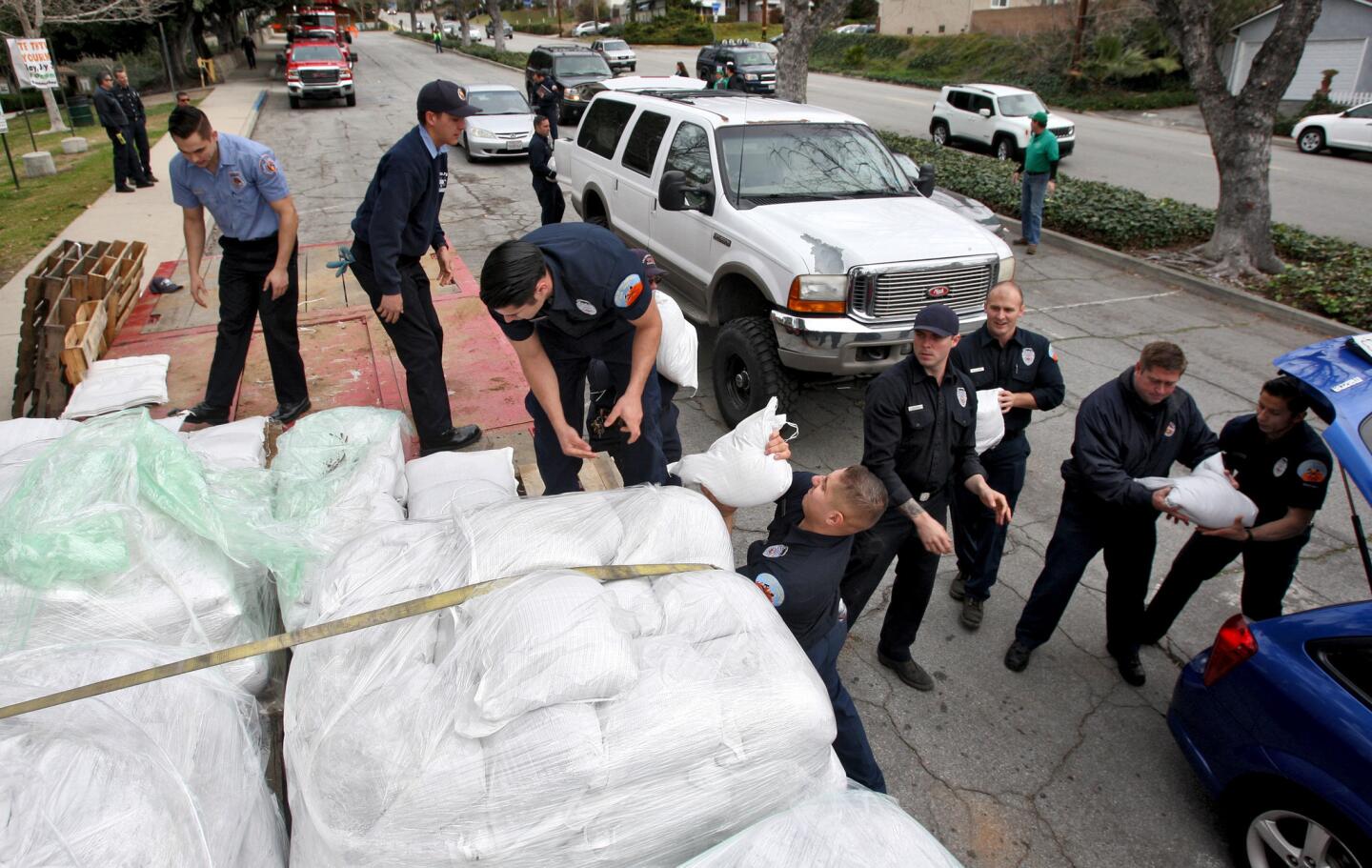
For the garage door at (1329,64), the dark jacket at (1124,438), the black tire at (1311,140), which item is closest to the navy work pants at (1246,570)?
the dark jacket at (1124,438)

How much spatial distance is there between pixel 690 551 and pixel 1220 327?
7660 mm

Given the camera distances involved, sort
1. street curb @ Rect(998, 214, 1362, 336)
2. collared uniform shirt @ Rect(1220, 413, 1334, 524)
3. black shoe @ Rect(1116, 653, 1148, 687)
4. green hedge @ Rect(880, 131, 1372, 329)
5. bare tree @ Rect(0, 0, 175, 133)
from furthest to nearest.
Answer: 1. bare tree @ Rect(0, 0, 175, 133)
2. green hedge @ Rect(880, 131, 1372, 329)
3. street curb @ Rect(998, 214, 1362, 336)
4. black shoe @ Rect(1116, 653, 1148, 687)
5. collared uniform shirt @ Rect(1220, 413, 1334, 524)

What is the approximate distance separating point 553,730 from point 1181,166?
62.1 ft

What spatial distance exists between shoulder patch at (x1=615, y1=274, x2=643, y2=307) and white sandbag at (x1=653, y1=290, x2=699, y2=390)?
0.55 m

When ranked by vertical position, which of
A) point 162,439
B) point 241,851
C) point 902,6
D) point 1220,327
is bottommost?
point 1220,327

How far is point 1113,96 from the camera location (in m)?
26.4

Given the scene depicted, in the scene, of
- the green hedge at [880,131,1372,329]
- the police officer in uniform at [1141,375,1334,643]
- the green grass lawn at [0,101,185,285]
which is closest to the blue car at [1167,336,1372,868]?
the police officer in uniform at [1141,375,1334,643]

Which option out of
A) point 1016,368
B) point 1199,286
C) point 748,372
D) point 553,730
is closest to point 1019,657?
point 1016,368

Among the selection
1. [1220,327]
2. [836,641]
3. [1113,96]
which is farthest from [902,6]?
[836,641]

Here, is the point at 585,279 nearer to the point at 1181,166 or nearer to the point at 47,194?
the point at 47,194

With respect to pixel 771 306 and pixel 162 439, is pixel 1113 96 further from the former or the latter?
pixel 162 439

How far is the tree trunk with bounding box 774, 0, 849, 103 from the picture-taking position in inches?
471

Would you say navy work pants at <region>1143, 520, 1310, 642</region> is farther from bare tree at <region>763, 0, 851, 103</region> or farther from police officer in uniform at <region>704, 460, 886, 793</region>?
bare tree at <region>763, 0, 851, 103</region>

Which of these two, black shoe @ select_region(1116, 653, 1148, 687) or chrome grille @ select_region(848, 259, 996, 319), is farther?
chrome grille @ select_region(848, 259, 996, 319)
